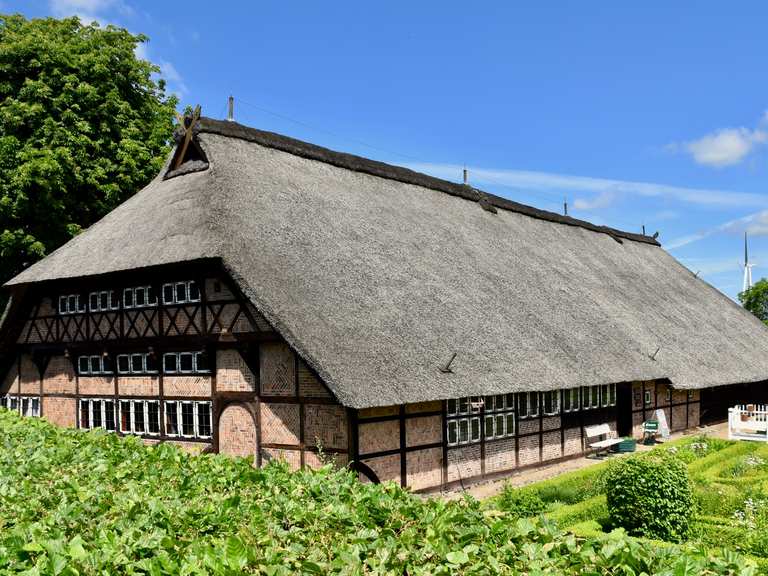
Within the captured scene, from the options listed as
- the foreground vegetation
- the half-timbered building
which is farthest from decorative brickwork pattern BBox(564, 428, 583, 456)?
the foreground vegetation

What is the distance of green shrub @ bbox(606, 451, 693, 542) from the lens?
1284cm

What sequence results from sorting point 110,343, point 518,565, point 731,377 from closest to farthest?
point 518,565
point 110,343
point 731,377

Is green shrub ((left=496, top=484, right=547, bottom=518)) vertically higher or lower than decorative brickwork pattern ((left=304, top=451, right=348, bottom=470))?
lower

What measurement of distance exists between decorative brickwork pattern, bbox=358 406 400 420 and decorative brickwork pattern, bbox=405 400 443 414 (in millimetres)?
402

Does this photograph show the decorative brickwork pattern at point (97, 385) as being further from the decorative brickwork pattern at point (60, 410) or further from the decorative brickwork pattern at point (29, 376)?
the decorative brickwork pattern at point (29, 376)

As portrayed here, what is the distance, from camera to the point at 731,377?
27.1 m

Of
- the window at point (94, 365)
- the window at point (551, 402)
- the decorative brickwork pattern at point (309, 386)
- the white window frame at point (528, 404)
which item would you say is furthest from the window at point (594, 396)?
the window at point (94, 365)

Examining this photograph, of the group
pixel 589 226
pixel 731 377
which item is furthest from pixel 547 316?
pixel 589 226

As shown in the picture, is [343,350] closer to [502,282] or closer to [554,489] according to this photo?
[554,489]

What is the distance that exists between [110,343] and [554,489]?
1337 cm

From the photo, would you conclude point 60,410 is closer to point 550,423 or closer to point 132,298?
point 132,298

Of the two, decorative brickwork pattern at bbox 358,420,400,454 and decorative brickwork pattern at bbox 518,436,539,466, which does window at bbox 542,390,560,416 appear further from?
decorative brickwork pattern at bbox 358,420,400,454

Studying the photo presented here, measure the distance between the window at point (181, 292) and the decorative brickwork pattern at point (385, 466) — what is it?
6612 mm

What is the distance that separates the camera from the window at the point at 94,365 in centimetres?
2214
